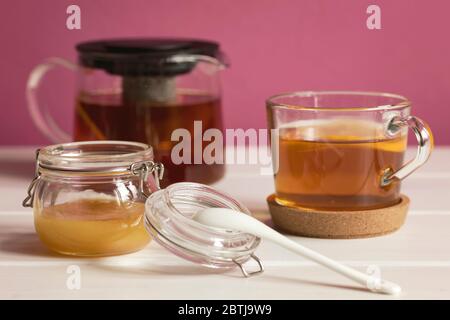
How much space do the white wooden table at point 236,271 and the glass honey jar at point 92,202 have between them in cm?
1

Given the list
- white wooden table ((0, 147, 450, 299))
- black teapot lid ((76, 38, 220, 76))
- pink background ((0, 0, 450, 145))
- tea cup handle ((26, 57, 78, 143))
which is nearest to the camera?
white wooden table ((0, 147, 450, 299))

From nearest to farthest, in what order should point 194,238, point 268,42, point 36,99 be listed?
1. point 194,238
2. point 36,99
3. point 268,42

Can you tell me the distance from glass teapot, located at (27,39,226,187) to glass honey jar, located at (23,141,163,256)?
0.68 ft

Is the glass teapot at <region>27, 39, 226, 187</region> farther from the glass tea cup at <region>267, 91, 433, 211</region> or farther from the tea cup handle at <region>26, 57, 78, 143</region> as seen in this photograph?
the glass tea cup at <region>267, 91, 433, 211</region>

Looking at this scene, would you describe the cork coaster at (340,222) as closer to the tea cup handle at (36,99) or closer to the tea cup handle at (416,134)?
the tea cup handle at (416,134)

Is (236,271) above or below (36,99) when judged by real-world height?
below

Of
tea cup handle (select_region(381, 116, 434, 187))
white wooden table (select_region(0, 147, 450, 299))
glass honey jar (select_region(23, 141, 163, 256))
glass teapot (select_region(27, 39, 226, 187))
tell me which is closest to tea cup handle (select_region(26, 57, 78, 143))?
glass teapot (select_region(27, 39, 226, 187))

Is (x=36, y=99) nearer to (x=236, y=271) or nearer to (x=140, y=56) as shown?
(x=140, y=56)

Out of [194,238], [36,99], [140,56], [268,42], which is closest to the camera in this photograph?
[194,238]

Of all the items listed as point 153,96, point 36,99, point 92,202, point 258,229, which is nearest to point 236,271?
point 258,229

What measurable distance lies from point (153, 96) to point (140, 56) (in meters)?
0.05

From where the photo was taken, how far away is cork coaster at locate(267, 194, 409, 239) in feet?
2.39

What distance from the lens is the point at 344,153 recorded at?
73cm

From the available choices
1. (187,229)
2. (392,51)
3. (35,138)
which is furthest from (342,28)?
(187,229)
